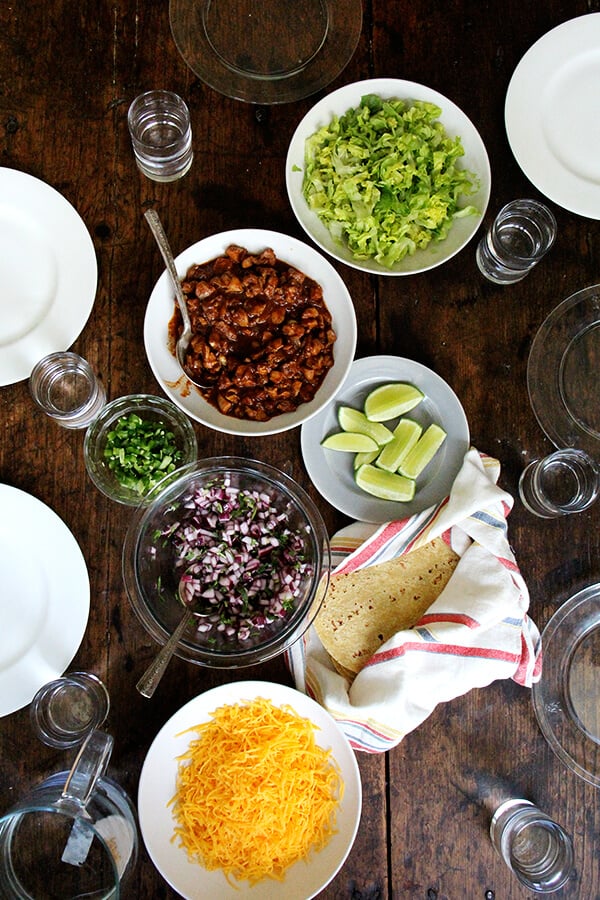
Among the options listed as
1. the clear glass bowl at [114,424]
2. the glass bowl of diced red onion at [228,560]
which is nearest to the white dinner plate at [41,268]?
the clear glass bowl at [114,424]

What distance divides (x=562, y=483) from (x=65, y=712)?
1.60 metres

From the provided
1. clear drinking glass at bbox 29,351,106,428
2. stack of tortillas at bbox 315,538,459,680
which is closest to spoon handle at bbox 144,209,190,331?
clear drinking glass at bbox 29,351,106,428

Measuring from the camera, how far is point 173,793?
2.42 metres

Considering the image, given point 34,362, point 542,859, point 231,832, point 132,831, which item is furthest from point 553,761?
point 34,362

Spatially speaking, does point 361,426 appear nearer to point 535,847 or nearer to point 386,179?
point 386,179

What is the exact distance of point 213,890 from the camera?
2.40 metres

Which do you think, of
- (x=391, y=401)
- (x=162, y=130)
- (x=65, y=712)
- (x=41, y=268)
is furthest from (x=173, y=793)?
(x=162, y=130)

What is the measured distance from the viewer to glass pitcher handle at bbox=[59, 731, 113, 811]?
2270 millimetres

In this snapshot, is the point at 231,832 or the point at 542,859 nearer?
the point at 231,832

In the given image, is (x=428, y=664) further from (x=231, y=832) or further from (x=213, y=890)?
(x=213, y=890)

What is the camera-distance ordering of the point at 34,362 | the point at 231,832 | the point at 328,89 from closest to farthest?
the point at 231,832
the point at 34,362
the point at 328,89

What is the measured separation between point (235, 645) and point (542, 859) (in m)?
1.11

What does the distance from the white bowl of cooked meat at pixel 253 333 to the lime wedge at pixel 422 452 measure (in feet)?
1.06

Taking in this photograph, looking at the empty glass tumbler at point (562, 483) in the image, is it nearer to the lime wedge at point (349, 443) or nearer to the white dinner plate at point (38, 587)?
the lime wedge at point (349, 443)
